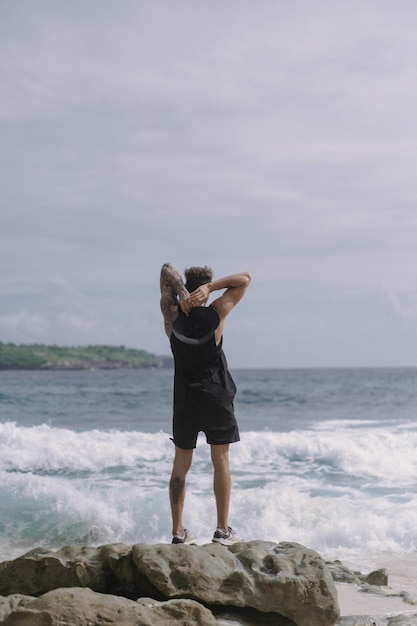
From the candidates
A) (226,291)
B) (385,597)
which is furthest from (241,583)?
(226,291)

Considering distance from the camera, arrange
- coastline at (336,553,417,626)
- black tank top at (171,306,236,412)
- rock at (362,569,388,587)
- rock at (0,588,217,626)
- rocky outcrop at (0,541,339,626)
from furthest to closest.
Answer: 1. rock at (362,569,388,587)
2. black tank top at (171,306,236,412)
3. coastline at (336,553,417,626)
4. rocky outcrop at (0,541,339,626)
5. rock at (0,588,217,626)

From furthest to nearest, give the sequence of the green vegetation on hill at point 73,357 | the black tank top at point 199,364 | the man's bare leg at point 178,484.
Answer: the green vegetation on hill at point 73,357 → the man's bare leg at point 178,484 → the black tank top at point 199,364

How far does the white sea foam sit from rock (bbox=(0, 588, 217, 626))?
369cm

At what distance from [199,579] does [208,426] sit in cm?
129

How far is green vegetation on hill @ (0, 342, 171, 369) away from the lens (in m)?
69.7

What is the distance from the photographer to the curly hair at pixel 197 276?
224 inches

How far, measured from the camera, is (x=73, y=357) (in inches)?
3302

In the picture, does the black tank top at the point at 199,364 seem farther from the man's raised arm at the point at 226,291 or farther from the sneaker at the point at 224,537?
the sneaker at the point at 224,537

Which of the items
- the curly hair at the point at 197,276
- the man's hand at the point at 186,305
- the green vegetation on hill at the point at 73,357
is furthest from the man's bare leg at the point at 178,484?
the green vegetation on hill at the point at 73,357

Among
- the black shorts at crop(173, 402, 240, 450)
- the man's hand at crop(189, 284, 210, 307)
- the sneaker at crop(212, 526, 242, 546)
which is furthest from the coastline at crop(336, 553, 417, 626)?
the man's hand at crop(189, 284, 210, 307)

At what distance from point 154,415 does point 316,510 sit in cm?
1532

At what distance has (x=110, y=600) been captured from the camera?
396 cm

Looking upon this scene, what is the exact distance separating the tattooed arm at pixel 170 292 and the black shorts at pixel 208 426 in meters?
0.64

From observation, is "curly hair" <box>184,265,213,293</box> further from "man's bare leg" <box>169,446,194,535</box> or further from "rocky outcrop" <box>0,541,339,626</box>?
"rocky outcrop" <box>0,541,339,626</box>
